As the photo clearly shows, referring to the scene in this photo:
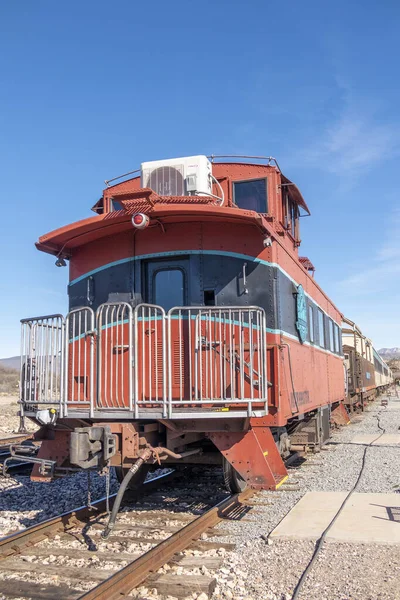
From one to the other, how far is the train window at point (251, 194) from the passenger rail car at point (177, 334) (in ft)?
0.05

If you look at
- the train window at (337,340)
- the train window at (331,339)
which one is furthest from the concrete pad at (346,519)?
the train window at (337,340)

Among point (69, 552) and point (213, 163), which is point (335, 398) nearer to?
point (213, 163)

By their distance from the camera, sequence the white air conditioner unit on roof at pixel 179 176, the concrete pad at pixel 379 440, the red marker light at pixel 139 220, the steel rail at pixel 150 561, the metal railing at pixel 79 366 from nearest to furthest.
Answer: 1. the steel rail at pixel 150 561
2. the metal railing at pixel 79 366
3. the red marker light at pixel 139 220
4. the white air conditioner unit on roof at pixel 179 176
5. the concrete pad at pixel 379 440

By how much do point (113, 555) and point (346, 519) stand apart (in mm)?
2635

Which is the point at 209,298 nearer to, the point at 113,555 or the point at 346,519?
the point at 346,519

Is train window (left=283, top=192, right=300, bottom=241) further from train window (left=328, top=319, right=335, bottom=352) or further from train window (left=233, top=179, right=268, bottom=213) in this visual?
train window (left=328, top=319, right=335, bottom=352)

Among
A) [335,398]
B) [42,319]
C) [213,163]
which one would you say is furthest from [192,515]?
[335,398]

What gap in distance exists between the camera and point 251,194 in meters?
7.61

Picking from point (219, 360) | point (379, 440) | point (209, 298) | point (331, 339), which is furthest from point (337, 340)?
point (219, 360)

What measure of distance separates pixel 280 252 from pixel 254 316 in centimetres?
104

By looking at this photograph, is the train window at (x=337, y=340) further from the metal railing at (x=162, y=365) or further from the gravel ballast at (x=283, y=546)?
the metal railing at (x=162, y=365)

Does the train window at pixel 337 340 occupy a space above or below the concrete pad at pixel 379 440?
above

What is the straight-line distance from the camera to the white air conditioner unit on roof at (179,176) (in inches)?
283

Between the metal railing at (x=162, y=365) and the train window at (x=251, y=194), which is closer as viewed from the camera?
the metal railing at (x=162, y=365)
